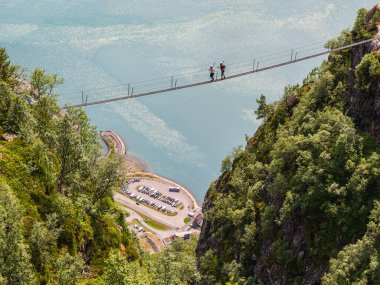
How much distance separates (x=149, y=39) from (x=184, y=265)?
2913 inches

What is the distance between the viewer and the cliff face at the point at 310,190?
36594 millimetres

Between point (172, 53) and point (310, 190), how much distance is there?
71274mm

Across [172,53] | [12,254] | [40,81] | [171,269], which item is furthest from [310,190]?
[172,53]

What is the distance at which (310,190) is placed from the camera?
39.4 meters

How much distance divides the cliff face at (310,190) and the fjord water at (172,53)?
36115mm

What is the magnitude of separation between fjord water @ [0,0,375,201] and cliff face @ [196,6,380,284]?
3612 centimetres

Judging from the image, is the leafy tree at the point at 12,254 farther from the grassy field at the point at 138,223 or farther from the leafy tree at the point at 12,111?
the grassy field at the point at 138,223

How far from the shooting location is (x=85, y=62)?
102312 mm

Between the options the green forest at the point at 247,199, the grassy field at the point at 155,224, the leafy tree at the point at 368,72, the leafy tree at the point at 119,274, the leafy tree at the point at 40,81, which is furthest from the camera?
the grassy field at the point at 155,224

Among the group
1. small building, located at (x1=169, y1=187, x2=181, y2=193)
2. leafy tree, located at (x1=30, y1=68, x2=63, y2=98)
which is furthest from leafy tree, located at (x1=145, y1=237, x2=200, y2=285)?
small building, located at (x1=169, y1=187, x2=181, y2=193)

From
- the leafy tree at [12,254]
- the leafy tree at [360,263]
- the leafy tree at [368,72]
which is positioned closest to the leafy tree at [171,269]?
the leafy tree at [360,263]

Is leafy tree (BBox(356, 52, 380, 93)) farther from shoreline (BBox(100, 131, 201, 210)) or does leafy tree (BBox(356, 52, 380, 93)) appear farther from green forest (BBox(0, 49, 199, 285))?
shoreline (BBox(100, 131, 201, 210))

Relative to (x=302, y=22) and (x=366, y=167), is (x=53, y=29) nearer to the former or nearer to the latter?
(x=302, y=22)

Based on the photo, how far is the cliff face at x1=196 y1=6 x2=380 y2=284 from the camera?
36594 millimetres
